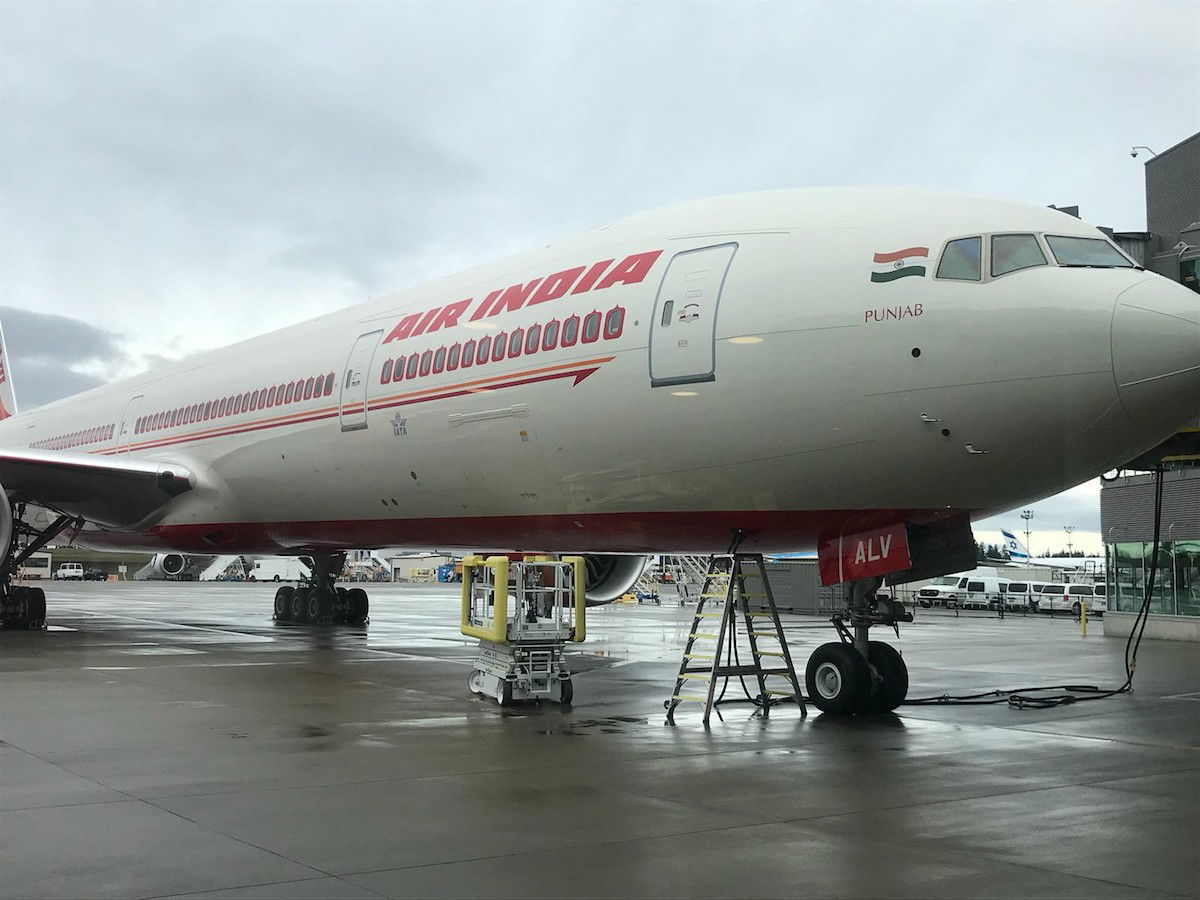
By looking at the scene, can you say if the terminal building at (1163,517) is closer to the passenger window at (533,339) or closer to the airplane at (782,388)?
the airplane at (782,388)

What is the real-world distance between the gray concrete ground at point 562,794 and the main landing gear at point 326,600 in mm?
8843

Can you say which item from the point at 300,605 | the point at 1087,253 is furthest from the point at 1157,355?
the point at 300,605

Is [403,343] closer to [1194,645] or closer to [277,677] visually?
[277,677]

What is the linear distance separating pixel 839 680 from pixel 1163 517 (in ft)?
48.6

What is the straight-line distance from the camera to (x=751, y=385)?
345 inches

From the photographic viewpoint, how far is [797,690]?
31.0 ft

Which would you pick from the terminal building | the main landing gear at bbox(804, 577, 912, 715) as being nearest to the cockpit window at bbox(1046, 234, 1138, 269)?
the main landing gear at bbox(804, 577, 912, 715)

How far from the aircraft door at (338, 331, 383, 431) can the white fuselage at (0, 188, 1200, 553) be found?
30 mm

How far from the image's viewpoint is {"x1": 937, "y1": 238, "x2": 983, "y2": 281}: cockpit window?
26.9 feet

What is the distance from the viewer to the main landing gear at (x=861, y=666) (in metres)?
9.41

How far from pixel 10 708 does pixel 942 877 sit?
7.47 m

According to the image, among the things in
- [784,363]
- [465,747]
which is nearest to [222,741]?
[465,747]

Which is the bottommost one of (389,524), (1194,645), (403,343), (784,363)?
(1194,645)

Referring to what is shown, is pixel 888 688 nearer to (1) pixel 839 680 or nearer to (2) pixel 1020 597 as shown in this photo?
(1) pixel 839 680
